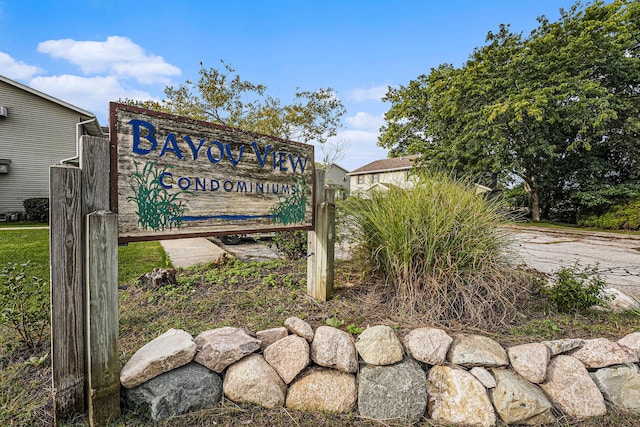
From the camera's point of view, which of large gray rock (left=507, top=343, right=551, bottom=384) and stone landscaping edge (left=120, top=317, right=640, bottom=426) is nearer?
stone landscaping edge (left=120, top=317, right=640, bottom=426)

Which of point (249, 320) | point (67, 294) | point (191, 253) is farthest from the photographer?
point (191, 253)

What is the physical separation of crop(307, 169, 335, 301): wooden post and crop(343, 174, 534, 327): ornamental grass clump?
1.00 feet

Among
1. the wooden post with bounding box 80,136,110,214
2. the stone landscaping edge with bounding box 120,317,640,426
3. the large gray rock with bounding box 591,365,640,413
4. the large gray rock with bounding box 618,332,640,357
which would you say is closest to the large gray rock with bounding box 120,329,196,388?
the stone landscaping edge with bounding box 120,317,640,426

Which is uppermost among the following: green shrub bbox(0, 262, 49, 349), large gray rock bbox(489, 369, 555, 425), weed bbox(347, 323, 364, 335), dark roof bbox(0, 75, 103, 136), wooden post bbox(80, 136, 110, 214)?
dark roof bbox(0, 75, 103, 136)

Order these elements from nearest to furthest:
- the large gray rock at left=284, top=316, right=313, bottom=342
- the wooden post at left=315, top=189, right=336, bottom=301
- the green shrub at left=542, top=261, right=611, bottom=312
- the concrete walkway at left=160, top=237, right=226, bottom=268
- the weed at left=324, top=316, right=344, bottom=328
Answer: the large gray rock at left=284, top=316, right=313, bottom=342, the weed at left=324, top=316, right=344, bottom=328, the green shrub at left=542, top=261, right=611, bottom=312, the wooden post at left=315, top=189, right=336, bottom=301, the concrete walkway at left=160, top=237, right=226, bottom=268

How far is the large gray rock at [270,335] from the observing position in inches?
73.8

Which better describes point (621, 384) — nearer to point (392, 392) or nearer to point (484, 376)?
point (484, 376)

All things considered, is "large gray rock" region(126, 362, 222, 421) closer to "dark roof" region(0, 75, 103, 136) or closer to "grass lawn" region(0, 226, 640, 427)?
"grass lawn" region(0, 226, 640, 427)

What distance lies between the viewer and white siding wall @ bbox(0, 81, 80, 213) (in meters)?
11.0

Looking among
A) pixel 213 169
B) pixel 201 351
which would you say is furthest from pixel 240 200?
pixel 201 351

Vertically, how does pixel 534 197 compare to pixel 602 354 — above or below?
above

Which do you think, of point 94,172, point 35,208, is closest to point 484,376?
point 94,172

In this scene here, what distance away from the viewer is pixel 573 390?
5.91 feet

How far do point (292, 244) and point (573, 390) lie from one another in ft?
9.59
